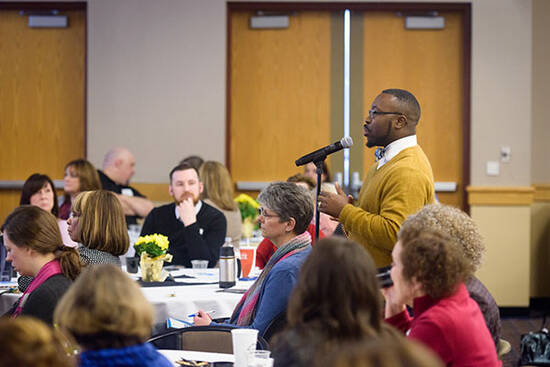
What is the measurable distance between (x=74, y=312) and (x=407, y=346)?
85cm

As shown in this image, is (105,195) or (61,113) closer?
(105,195)

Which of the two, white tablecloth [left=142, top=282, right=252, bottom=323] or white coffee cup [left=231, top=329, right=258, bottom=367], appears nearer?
white coffee cup [left=231, top=329, right=258, bottom=367]

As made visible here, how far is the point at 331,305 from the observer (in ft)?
5.44

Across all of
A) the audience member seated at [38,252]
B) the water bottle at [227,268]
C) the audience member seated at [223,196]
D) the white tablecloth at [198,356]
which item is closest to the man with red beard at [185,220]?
the audience member seated at [223,196]

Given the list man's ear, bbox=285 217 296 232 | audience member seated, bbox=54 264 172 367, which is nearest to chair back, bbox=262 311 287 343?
man's ear, bbox=285 217 296 232

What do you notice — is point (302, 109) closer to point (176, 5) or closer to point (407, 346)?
point (176, 5)

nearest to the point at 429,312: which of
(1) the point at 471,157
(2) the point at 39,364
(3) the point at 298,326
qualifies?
(3) the point at 298,326

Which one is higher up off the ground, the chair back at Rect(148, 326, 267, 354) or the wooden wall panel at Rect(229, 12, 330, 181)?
the wooden wall panel at Rect(229, 12, 330, 181)

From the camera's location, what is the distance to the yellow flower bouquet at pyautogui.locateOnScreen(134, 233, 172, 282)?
3.91 metres

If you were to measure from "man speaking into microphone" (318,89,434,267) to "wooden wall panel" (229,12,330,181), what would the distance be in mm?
4037

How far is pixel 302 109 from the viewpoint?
293 inches

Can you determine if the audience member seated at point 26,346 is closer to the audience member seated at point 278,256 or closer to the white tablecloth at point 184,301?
the audience member seated at point 278,256

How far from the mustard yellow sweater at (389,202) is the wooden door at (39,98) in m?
4.86

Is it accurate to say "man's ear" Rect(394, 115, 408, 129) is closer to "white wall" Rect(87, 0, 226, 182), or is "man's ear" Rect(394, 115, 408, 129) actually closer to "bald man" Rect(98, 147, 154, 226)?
"bald man" Rect(98, 147, 154, 226)
